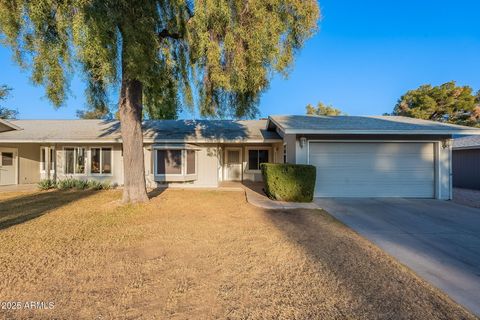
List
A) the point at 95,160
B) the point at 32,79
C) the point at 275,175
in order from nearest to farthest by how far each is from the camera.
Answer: the point at 32,79 < the point at 275,175 < the point at 95,160

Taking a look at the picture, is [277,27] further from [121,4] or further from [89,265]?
[89,265]

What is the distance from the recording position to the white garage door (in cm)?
1000

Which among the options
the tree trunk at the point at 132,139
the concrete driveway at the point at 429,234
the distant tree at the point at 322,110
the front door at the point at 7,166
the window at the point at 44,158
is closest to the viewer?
the concrete driveway at the point at 429,234

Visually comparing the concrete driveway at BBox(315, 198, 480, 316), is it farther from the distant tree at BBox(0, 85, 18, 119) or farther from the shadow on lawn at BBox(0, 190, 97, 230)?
the distant tree at BBox(0, 85, 18, 119)

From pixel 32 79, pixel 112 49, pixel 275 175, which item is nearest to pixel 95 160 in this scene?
pixel 32 79

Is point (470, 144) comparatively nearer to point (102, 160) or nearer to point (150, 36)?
point (150, 36)

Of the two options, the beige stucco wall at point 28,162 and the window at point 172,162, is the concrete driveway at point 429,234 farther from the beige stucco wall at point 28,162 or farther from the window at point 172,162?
the beige stucco wall at point 28,162

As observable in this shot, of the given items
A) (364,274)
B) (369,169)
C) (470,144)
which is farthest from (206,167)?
(470,144)

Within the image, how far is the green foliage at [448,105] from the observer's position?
27.4 metres

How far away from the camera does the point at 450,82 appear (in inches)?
1105

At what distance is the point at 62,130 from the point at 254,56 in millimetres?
13158

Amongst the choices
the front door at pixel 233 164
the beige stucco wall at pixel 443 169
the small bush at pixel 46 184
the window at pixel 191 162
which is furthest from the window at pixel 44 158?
the beige stucco wall at pixel 443 169

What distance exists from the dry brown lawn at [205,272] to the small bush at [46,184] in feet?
22.3

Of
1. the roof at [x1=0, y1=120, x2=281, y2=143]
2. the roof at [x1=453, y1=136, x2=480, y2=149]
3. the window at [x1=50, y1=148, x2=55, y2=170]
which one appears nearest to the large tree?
the roof at [x1=0, y1=120, x2=281, y2=143]
